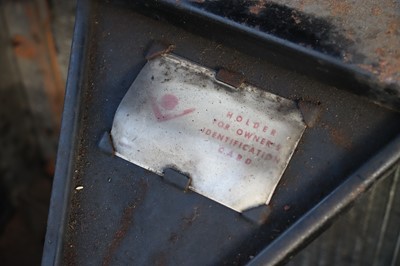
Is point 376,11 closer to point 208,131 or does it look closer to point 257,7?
point 257,7

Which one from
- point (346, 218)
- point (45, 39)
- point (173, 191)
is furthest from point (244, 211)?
point (45, 39)

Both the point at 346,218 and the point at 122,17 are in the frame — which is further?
the point at 346,218

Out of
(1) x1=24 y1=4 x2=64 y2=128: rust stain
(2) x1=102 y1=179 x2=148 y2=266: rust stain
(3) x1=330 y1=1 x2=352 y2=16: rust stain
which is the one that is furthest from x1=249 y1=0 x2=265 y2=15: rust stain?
(1) x1=24 y1=4 x2=64 y2=128: rust stain

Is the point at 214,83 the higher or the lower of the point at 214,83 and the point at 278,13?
the lower

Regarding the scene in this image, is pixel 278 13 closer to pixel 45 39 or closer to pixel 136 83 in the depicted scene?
pixel 136 83

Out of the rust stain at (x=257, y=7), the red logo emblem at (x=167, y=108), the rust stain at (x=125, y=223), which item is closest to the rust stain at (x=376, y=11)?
the rust stain at (x=257, y=7)

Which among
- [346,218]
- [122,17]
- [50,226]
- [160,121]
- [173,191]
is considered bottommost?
[346,218]

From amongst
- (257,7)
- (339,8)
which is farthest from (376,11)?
(257,7)
